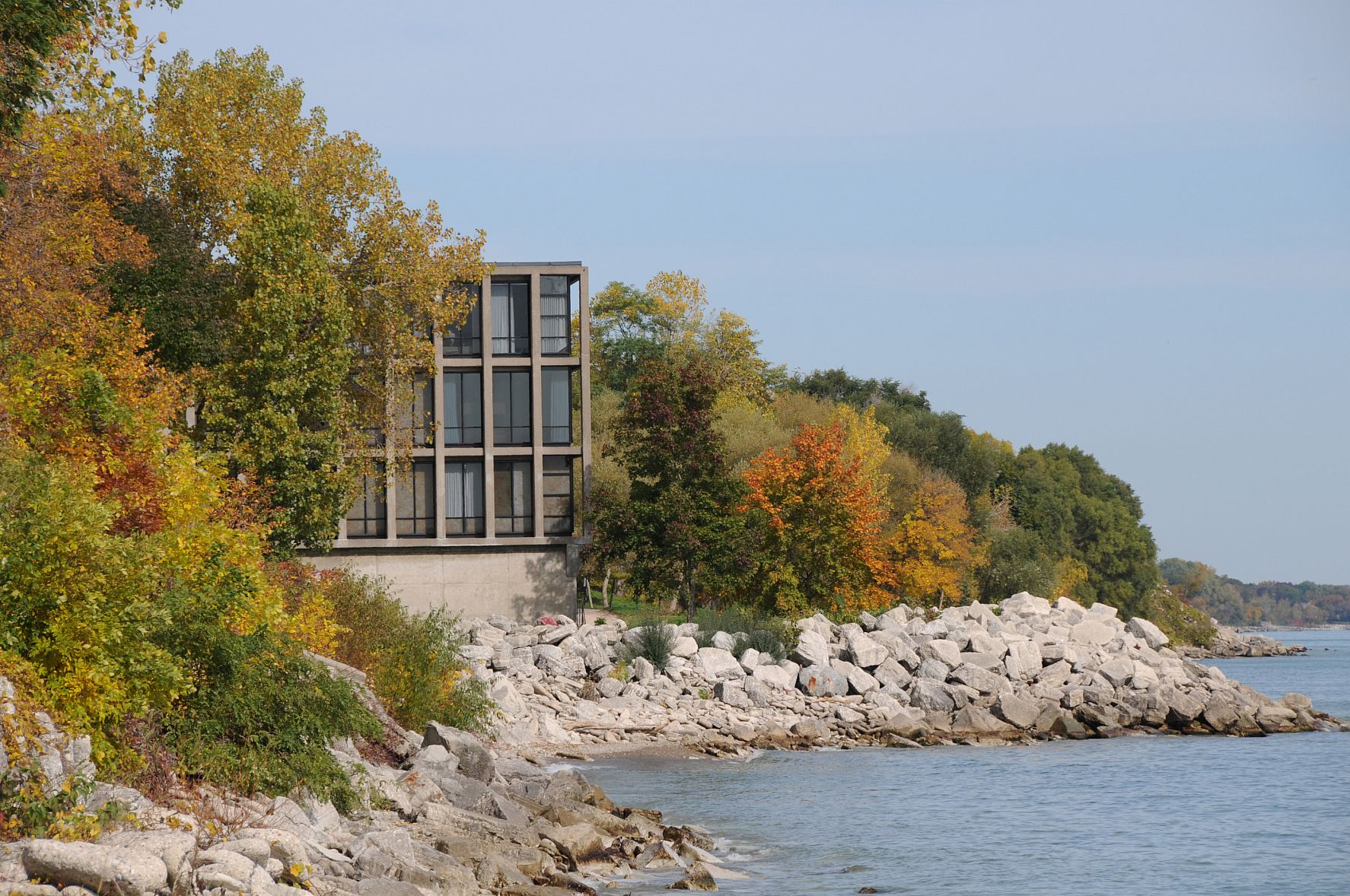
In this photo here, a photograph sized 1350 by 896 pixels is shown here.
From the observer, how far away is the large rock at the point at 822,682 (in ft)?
126

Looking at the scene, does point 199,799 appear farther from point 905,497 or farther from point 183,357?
point 905,497

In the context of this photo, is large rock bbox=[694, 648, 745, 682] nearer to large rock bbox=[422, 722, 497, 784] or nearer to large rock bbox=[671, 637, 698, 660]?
large rock bbox=[671, 637, 698, 660]

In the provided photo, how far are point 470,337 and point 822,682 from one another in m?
18.3

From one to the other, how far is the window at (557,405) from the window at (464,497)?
2.75m

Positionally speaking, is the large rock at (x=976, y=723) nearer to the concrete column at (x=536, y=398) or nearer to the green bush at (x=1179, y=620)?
the concrete column at (x=536, y=398)

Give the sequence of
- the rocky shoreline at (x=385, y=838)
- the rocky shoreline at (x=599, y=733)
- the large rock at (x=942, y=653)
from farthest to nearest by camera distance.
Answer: the large rock at (x=942, y=653) < the rocky shoreline at (x=599, y=733) < the rocky shoreline at (x=385, y=838)

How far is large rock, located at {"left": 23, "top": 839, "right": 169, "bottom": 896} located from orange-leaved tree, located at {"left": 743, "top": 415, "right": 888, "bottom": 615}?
3613 cm

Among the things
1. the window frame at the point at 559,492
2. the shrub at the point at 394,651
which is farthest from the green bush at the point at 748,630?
the shrub at the point at 394,651

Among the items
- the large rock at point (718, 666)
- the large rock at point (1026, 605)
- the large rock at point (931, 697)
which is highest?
the large rock at point (1026, 605)

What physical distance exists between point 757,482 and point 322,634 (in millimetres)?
29094

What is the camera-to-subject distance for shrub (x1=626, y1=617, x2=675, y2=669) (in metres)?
37.5

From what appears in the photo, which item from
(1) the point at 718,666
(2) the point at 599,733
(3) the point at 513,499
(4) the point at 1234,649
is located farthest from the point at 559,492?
(4) the point at 1234,649

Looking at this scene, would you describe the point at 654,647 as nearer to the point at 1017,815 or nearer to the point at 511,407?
the point at 1017,815

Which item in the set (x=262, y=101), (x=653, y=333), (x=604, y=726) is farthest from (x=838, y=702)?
(x=653, y=333)
